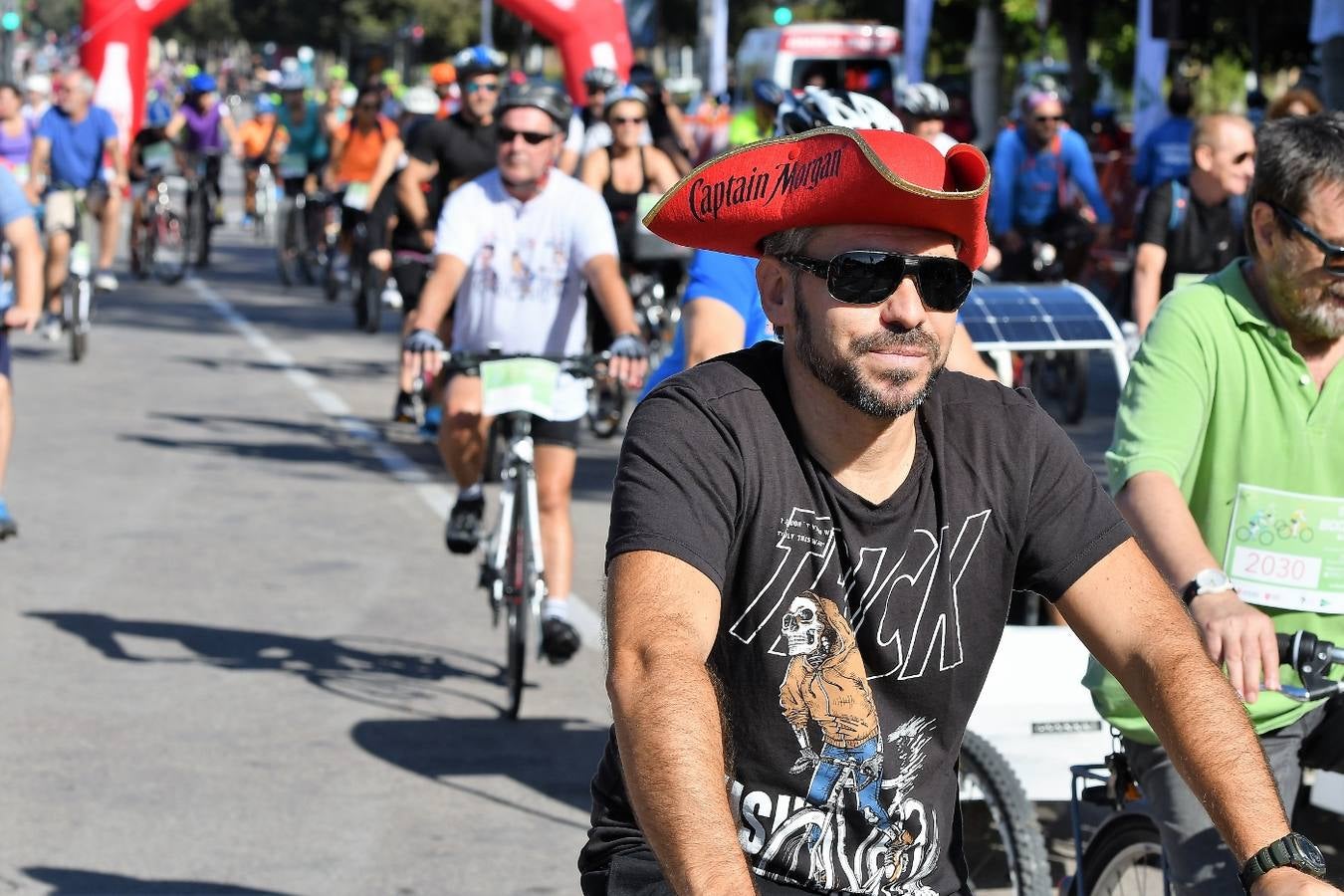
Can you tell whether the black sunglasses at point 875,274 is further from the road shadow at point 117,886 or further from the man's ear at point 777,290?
the road shadow at point 117,886

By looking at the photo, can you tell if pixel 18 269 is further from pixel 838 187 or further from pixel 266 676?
pixel 838 187

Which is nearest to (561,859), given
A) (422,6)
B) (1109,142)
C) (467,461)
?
(467,461)

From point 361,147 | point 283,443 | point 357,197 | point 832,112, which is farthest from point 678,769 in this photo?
point 361,147

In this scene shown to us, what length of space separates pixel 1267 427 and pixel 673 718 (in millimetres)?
1689

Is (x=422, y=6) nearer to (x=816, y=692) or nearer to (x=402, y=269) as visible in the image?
(x=402, y=269)

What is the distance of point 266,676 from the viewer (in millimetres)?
7777

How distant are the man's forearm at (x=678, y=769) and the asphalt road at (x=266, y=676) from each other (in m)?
3.01

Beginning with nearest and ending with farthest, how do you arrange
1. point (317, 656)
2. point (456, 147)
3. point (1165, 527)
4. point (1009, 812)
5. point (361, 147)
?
point (1165, 527) < point (1009, 812) < point (317, 656) < point (456, 147) < point (361, 147)

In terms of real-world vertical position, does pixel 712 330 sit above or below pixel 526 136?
below

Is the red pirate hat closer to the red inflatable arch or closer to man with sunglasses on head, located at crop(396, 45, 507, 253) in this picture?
man with sunglasses on head, located at crop(396, 45, 507, 253)

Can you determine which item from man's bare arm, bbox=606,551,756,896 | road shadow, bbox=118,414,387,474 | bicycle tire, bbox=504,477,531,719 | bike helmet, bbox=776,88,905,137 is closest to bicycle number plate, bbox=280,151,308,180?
road shadow, bbox=118,414,387,474

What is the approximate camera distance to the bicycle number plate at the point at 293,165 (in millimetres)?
22625

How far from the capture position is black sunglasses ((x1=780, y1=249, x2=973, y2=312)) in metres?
2.85

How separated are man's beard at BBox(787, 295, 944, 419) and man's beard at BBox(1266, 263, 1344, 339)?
122 centimetres
